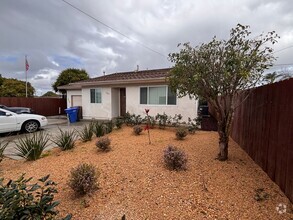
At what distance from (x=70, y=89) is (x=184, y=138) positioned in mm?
12973

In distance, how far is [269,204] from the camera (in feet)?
8.63

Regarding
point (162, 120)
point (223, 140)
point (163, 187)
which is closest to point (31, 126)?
point (162, 120)

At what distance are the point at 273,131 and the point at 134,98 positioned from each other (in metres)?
8.98

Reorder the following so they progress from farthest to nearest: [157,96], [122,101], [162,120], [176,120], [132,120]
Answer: [122,101] < [157,96] < [132,120] < [176,120] < [162,120]

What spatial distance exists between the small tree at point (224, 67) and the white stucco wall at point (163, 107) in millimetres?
5323

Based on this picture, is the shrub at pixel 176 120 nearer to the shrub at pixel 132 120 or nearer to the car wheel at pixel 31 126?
the shrub at pixel 132 120

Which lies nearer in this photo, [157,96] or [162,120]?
[162,120]

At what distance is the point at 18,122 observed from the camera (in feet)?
28.9

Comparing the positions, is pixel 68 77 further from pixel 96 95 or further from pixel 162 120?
pixel 162 120

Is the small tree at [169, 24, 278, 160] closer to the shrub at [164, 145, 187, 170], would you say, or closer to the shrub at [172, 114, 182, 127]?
the shrub at [164, 145, 187, 170]

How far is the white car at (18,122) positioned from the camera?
8.38 meters

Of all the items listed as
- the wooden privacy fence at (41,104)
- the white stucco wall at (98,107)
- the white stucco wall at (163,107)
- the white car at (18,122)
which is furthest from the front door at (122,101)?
the wooden privacy fence at (41,104)

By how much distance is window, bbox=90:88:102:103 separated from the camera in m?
13.2

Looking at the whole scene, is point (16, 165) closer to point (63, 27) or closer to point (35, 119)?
point (35, 119)
